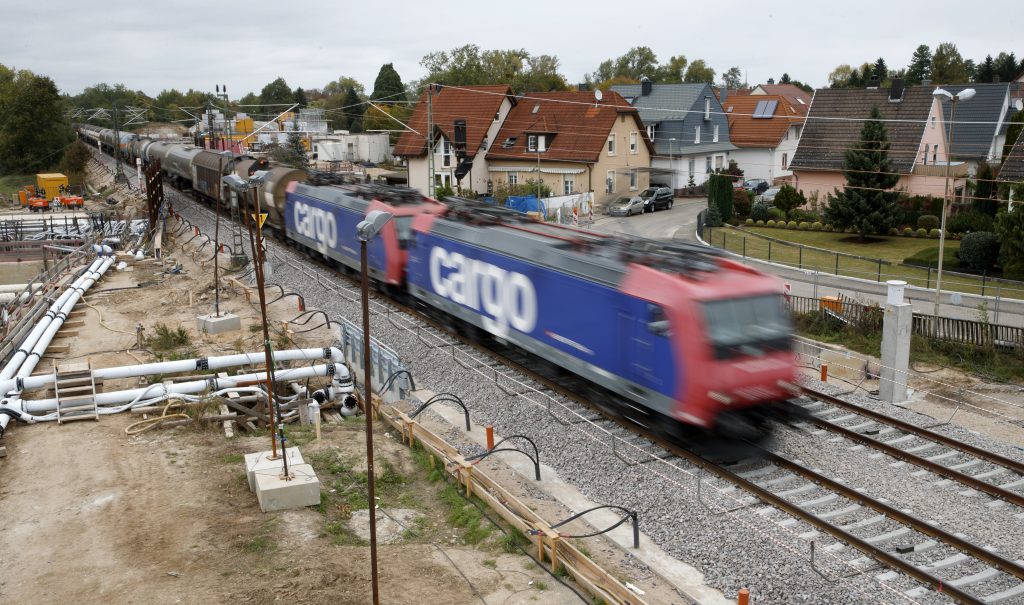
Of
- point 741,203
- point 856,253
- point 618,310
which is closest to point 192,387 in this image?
point 618,310

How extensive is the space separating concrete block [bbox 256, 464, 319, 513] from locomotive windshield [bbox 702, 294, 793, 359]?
692 cm

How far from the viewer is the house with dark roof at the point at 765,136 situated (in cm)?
6366

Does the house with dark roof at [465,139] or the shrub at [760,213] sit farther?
the house with dark roof at [465,139]

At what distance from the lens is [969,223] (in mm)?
40125

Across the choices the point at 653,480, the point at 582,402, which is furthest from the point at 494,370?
the point at 653,480

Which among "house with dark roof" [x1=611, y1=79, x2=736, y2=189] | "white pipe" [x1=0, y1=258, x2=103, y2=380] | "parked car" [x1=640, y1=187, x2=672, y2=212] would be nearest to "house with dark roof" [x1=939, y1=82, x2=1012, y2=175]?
"house with dark roof" [x1=611, y1=79, x2=736, y2=189]

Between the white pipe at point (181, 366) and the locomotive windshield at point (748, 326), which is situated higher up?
the locomotive windshield at point (748, 326)

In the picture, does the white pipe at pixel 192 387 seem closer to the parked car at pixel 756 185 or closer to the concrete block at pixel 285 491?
the concrete block at pixel 285 491

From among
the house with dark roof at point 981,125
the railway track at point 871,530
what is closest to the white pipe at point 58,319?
the railway track at point 871,530

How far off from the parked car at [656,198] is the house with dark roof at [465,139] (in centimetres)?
1151

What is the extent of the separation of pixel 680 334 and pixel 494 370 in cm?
643

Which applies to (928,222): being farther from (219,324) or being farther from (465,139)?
(219,324)

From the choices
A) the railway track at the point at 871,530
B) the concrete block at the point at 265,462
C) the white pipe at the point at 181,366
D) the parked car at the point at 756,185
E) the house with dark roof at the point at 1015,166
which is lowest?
the railway track at the point at 871,530

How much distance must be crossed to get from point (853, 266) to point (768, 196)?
17965 millimetres
